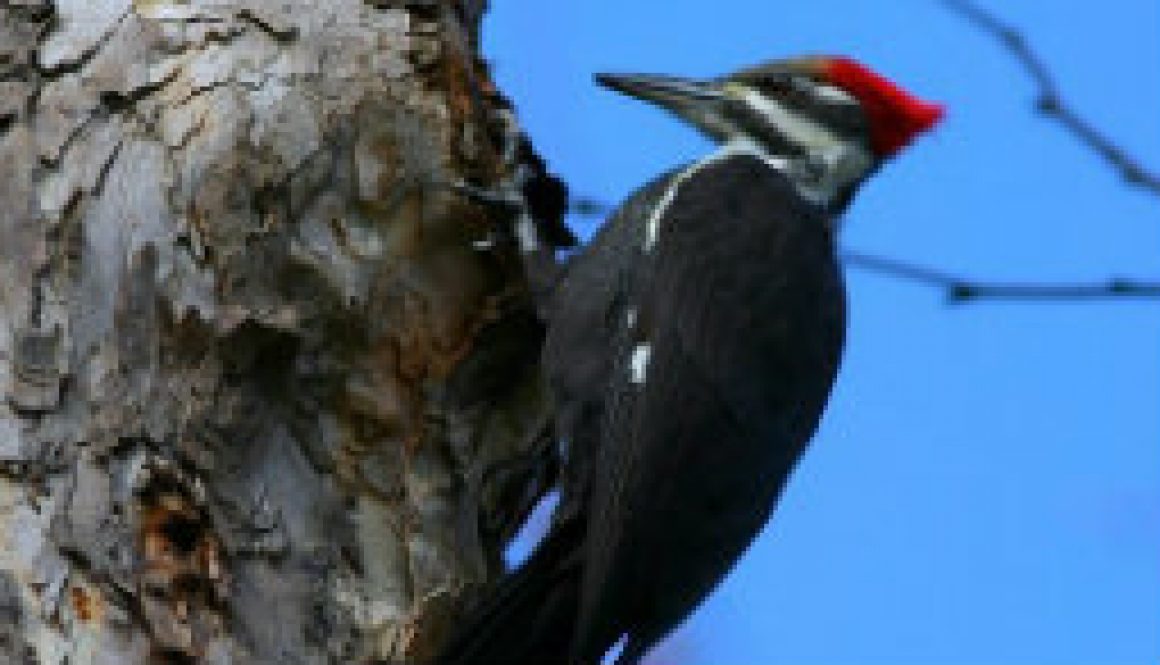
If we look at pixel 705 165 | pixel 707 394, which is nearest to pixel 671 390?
pixel 707 394

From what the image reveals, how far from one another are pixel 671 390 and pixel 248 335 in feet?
1.91

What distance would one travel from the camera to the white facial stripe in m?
3.46

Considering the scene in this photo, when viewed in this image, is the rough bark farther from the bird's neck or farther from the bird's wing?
the bird's neck

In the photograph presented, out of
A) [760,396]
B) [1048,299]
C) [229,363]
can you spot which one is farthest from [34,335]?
[1048,299]

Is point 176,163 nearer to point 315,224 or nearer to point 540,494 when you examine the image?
point 315,224

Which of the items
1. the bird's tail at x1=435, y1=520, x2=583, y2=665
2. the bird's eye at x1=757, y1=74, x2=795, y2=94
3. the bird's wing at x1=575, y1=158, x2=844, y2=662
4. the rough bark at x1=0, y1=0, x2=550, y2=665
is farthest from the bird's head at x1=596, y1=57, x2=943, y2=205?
the bird's tail at x1=435, y1=520, x2=583, y2=665

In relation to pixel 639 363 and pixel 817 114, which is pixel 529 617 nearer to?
pixel 639 363

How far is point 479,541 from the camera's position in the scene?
279cm

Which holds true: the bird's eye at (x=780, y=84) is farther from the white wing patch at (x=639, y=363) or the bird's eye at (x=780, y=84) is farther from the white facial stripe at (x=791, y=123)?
the white wing patch at (x=639, y=363)

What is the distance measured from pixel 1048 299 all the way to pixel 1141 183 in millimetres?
222

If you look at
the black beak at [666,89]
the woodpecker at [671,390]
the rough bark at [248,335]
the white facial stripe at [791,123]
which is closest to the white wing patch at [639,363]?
the woodpecker at [671,390]

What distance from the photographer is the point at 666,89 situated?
335cm

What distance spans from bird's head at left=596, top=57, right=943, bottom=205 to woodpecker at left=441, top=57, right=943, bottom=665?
0.17 ft

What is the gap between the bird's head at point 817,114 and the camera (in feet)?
11.3
